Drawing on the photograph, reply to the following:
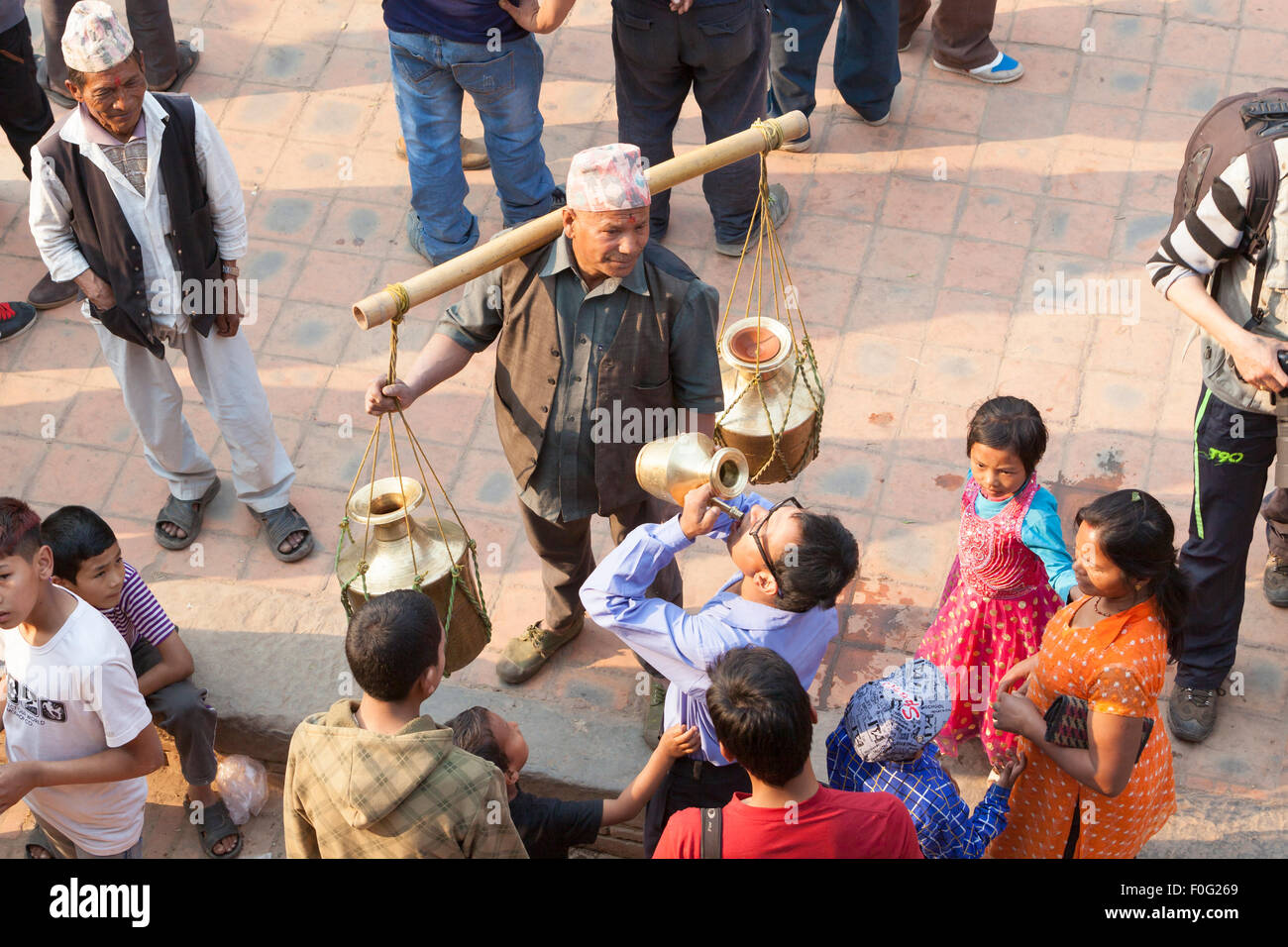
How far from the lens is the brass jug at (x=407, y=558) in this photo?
Answer: 361cm

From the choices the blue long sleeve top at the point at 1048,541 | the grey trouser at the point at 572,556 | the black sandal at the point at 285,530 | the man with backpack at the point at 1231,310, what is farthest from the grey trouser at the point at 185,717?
the man with backpack at the point at 1231,310

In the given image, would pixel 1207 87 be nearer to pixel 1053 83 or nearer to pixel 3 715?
pixel 1053 83

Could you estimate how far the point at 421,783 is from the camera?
2.99 meters

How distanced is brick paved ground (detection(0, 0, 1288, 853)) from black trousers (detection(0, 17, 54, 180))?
48 centimetres

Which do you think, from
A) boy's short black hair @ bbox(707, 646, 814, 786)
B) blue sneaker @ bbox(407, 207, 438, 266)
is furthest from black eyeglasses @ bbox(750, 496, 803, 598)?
blue sneaker @ bbox(407, 207, 438, 266)

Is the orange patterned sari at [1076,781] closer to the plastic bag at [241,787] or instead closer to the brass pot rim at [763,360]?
the brass pot rim at [763,360]

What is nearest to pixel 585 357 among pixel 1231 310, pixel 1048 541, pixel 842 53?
pixel 1048 541

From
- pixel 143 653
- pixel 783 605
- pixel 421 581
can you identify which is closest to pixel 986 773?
pixel 783 605

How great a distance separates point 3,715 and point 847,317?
367cm

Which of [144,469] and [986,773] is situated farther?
[144,469]

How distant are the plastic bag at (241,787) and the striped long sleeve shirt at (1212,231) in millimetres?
3354

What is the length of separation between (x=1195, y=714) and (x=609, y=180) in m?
2.66

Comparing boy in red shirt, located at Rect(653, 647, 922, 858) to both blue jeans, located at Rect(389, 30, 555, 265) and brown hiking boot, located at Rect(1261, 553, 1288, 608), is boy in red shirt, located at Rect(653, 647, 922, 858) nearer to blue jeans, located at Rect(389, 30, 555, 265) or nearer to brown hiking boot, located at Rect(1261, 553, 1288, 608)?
brown hiking boot, located at Rect(1261, 553, 1288, 608)

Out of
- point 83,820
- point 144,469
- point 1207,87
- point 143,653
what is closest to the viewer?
point 83,820
